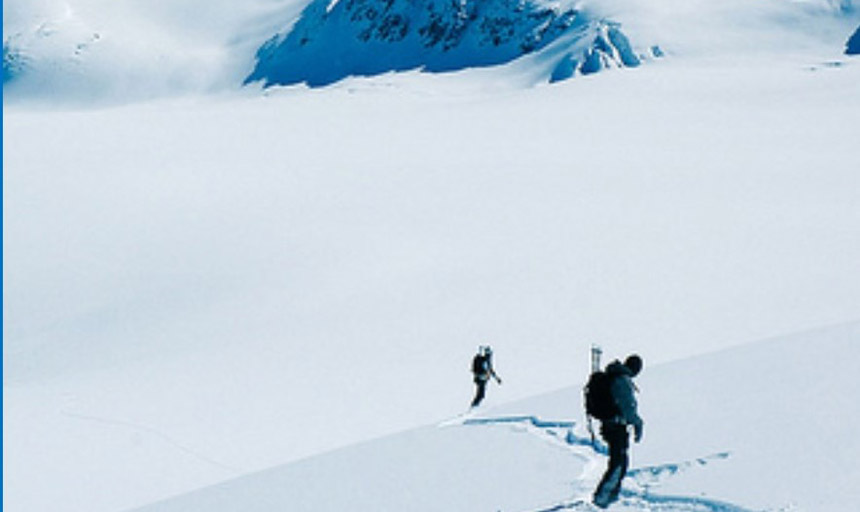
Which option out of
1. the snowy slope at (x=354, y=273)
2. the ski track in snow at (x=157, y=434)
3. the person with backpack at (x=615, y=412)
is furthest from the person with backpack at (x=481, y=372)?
the person with backpack at (x=615, y=412)

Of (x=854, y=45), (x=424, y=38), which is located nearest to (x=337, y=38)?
(x=424, y=38)

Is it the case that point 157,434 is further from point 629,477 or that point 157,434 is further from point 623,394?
point 623,394

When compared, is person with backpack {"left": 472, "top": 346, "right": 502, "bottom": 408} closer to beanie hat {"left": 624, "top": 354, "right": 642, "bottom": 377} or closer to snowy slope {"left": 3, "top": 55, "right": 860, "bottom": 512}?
snowy slope {"left": 3, "top": 55, "right": 860, "bottom": 512}

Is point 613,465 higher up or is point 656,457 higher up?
point 656,457

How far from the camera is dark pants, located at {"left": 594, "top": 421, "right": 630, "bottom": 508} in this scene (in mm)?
7699

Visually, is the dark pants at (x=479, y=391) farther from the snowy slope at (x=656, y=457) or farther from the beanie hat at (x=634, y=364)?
the beanie hat at (x=634, y=364)

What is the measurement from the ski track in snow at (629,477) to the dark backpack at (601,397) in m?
0.70

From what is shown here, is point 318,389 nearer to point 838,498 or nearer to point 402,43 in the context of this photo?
point 838,498

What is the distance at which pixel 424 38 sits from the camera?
117 m

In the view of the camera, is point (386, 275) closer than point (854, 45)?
Yes

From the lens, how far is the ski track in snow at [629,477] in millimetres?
7500

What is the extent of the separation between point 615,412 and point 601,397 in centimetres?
15

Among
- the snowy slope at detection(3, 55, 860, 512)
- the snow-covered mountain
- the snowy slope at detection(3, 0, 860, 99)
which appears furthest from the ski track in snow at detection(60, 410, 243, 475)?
the snow-covered mountain

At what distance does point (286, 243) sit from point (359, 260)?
11.0 feet
